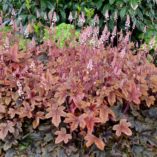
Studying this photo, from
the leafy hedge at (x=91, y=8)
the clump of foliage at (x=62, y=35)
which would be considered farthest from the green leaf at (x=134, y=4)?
the clump of foliage at (x=62, y=35)

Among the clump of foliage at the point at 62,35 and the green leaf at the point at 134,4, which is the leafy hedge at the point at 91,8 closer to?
the green leaf at the point at 134,4

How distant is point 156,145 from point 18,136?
3.07ft

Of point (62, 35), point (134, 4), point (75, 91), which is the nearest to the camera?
point (75, 91)

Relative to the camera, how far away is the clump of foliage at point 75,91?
2621mm

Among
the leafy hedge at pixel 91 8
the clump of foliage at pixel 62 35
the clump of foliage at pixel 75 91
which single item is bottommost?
the clump of foliage at pixel 75 91

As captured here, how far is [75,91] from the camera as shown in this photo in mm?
2627

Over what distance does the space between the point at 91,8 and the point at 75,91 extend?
5.72ft

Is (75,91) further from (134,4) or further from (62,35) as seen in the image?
→ (134,4)

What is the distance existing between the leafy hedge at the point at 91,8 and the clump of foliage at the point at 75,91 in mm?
1188

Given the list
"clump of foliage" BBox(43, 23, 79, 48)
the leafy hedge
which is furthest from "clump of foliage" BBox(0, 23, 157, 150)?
the leafy hedge

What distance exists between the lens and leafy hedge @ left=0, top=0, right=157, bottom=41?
4.15 meters

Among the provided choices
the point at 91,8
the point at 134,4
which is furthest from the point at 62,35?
the point at 134,4

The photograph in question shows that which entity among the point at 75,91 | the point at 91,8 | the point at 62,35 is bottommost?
the point at 75,91

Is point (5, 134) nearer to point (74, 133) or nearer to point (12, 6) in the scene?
point (74, 133)
